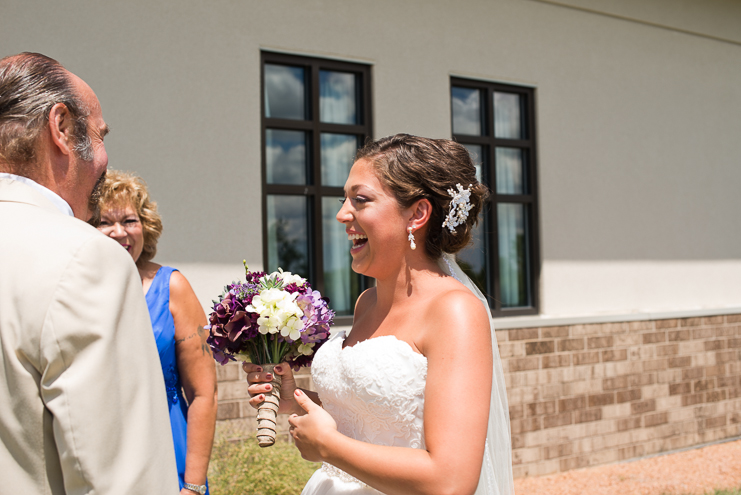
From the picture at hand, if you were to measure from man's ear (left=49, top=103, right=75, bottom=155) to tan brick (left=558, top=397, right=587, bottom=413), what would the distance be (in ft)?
20.7

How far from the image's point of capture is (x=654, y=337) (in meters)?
7.36

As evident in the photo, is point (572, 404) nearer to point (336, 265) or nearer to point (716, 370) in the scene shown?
point (716, 370)

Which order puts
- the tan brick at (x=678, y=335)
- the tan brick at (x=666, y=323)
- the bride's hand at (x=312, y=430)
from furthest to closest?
the tan brick at (x=678, y=335) → the tan brick at (x=666, y=323) → the bride's hand at (x=312, y=430)

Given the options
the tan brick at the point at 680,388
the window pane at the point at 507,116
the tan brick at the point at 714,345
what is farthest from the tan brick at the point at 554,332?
the tan brick at the point at 714,345

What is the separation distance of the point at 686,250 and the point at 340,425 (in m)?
7.08

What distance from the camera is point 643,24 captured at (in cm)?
764

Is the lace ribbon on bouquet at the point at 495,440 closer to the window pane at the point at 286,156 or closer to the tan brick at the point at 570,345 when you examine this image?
the window pane at the point at 286,156

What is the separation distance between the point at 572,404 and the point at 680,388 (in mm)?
1853

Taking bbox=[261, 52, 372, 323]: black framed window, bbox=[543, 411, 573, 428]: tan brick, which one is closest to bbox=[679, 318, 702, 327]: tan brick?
bbox=[543, 411, 573, 428]: tan brick

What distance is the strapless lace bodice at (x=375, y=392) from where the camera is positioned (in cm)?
205

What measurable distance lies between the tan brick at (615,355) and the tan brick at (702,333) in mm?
1267

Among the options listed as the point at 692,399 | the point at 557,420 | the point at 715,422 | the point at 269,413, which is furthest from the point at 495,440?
the point at 715,422

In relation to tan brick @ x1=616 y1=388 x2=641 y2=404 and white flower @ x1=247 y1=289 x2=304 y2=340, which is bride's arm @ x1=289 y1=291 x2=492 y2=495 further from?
tan brick @ x1=616 y1=388 x2=641 y2=404

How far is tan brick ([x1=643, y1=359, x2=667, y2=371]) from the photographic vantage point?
7.30 meters
